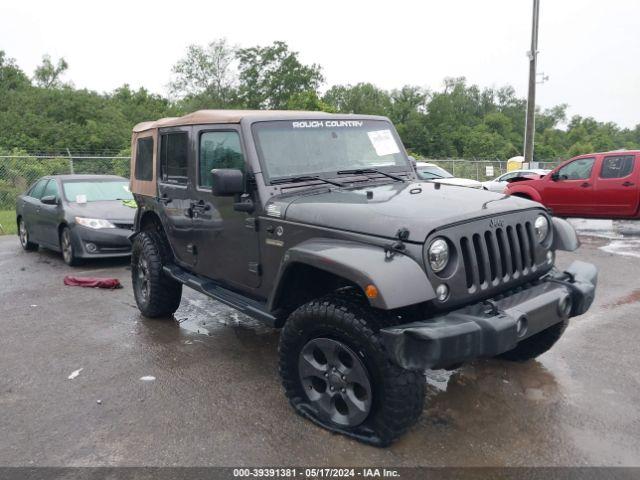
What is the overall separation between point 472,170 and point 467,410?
89.5 ft

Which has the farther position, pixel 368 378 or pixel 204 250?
pixel 204 250

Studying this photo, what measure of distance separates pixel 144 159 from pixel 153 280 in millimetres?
1267

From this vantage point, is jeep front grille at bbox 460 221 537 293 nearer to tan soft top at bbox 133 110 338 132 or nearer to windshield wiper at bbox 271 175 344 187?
windshield wiper at bbox 271 175 344 187

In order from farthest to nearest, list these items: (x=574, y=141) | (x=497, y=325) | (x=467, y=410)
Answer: (x=574, y=141)
(x=467, y=410)
(x=497, y=325)

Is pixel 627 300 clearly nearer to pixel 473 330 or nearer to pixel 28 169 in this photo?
pixel 473 330

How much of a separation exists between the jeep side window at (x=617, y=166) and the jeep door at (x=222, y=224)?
952 centimetres

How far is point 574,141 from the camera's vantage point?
223 ft

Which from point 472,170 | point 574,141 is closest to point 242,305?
point 472,170

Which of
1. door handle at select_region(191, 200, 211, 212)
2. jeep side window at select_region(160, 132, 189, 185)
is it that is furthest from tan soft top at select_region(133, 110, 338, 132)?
door handle at select_region(191, 200, 211, 212)

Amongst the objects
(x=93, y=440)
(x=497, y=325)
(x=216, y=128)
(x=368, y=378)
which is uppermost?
(x=216, y=128)

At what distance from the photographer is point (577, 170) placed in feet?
38.4

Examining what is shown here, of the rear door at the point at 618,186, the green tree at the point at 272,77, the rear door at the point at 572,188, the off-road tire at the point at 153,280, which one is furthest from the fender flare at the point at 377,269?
the green tree at the point at 272,77

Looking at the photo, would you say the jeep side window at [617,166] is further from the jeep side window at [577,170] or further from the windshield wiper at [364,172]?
the windshield wiper at [364,172]

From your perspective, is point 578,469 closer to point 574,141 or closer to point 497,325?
point 497,325
